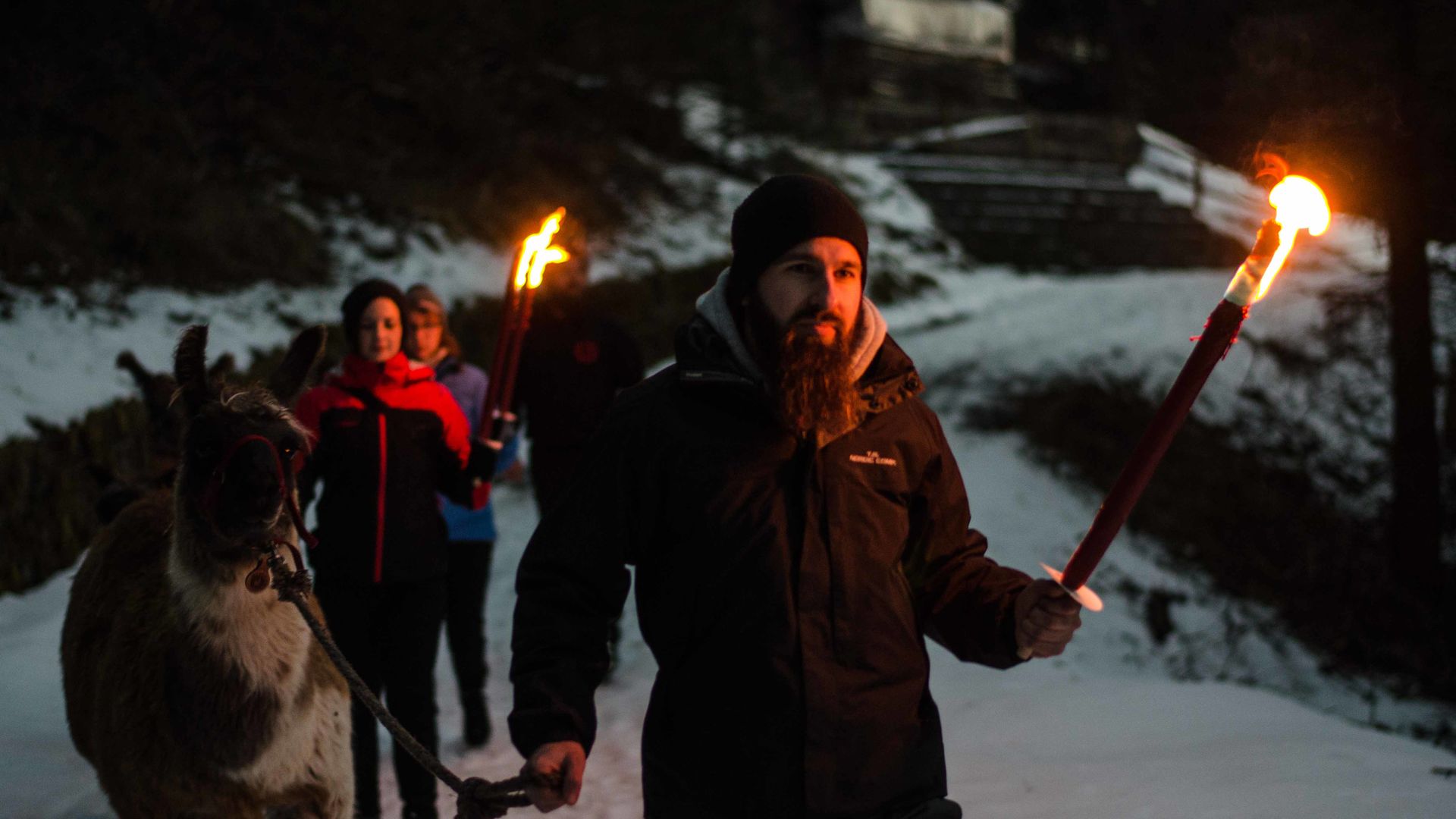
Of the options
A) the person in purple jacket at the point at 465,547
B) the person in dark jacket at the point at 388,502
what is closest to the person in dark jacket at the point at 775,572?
the person in dark jacket at the point at 388,502

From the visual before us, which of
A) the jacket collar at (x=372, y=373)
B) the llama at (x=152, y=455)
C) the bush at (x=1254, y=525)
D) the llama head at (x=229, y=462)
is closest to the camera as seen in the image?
the llama head at (x=229, y=462)

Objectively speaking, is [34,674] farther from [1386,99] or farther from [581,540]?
[1386,99]

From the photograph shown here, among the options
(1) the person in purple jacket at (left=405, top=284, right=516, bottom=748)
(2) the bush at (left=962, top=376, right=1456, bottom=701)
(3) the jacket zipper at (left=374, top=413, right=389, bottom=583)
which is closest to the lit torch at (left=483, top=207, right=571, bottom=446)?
(3) the jacket zipper at (left=374, top=413, right=389, bottom=583)

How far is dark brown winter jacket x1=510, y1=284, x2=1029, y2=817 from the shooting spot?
7.45 ft

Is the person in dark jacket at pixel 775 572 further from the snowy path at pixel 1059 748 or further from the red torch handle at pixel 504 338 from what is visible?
the snowy path at pixel 1059 748

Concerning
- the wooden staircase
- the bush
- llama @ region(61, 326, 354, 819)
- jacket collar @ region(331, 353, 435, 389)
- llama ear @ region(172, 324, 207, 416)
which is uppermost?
the wooden staircase

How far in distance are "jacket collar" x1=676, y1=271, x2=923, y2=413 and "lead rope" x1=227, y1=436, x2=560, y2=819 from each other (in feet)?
2.75

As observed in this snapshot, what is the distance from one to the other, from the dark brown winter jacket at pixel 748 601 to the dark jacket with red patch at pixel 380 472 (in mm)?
2102

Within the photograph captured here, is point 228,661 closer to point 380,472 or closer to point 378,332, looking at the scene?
Result: point 380,472

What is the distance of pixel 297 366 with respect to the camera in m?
3.78

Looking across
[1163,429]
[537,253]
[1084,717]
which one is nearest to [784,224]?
[1163,429]

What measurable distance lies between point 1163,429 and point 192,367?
2714 millimetres

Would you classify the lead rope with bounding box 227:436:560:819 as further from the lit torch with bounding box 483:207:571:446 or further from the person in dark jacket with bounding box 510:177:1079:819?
the lit torch with bounding box 483:207:571:446

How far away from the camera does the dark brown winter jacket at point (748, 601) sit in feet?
7.45
